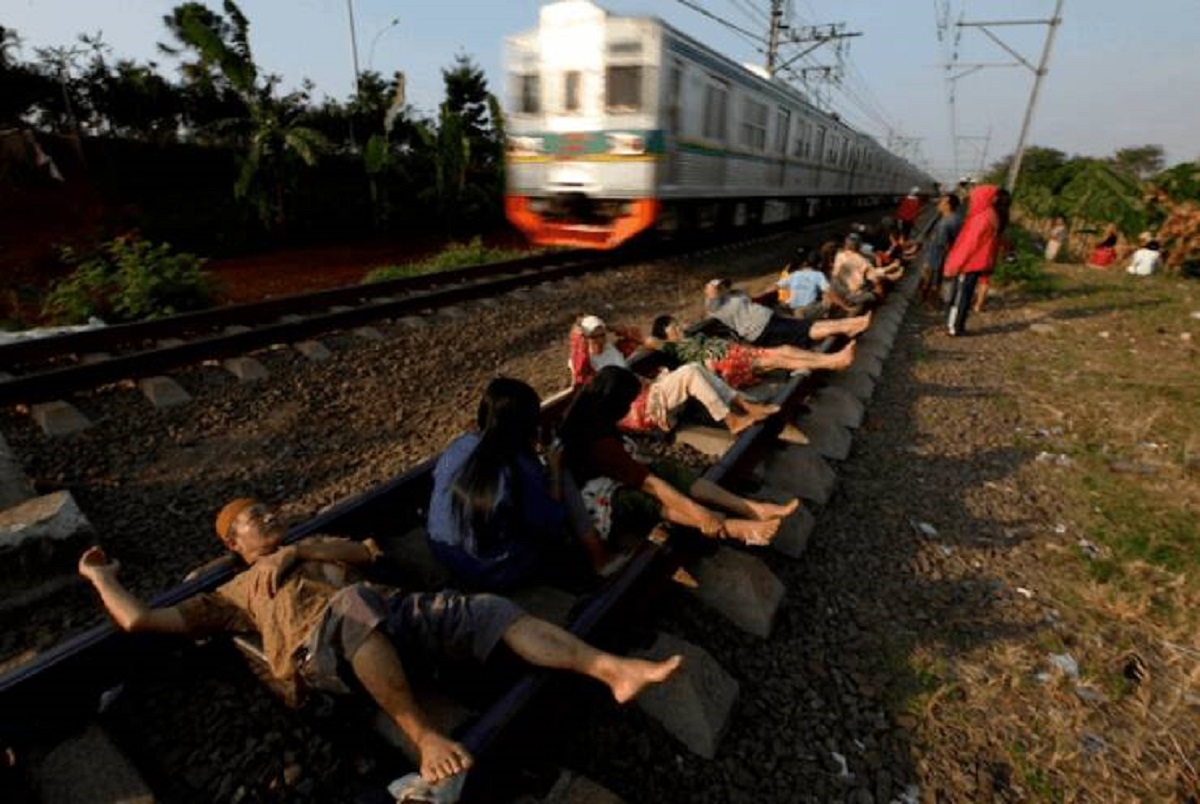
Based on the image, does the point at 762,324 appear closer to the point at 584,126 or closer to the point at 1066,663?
the point at 1066,663

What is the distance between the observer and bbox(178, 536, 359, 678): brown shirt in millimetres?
2174

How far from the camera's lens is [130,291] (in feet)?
23.8

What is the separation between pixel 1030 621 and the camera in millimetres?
3023

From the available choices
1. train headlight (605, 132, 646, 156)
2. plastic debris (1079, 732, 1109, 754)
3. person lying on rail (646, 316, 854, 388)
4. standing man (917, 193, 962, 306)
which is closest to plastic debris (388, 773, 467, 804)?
plastic debris (1079, 732, 1109, 754)

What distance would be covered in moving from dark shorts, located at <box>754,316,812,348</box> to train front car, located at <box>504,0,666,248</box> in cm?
377

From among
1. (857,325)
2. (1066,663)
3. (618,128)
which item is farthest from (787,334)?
(618,128)

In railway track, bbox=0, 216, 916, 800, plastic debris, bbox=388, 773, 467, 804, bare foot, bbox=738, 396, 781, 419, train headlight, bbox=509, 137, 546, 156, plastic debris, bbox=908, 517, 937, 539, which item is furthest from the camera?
train headlight, bbox=509, 137, 546, 156

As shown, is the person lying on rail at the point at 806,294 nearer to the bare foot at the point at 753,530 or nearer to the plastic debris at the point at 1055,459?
the plastic debris at the point at 1055,459

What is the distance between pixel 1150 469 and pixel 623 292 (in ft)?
20.7

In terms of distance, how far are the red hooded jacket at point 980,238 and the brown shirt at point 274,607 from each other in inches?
319

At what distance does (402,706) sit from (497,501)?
813 mm

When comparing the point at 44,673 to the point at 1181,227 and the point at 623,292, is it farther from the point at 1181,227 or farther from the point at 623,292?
the point at 1181,227

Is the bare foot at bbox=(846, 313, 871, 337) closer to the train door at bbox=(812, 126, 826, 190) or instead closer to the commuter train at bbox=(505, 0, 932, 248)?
the commuter train at bbox=(505, 0, 932, 248)

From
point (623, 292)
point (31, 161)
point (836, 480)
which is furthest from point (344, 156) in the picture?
point (836, 480)
